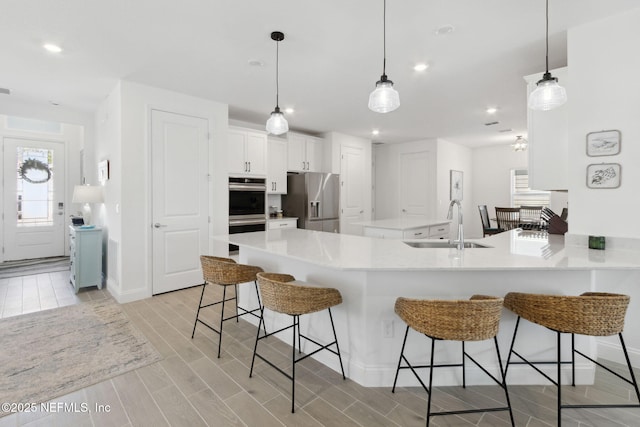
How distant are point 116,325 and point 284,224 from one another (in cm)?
291

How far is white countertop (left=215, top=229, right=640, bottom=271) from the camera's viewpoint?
180 centimetres

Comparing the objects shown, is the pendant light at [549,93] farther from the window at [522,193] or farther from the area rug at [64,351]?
the window at [522,193]

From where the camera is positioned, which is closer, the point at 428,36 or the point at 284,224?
the point at 428,36

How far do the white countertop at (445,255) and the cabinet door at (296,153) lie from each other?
3.15 m

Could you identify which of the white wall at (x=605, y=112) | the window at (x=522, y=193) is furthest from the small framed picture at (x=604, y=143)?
the window at (x=522, y=193)

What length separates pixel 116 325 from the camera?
9.82ft

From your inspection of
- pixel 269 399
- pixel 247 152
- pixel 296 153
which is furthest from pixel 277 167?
pixel 269 399

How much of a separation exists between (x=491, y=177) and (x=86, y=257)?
8580 mm

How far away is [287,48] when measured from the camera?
281 centimetres

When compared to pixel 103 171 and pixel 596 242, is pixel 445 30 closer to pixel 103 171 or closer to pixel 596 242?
pixel 596 242

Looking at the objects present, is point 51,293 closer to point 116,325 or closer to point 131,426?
point 116,325

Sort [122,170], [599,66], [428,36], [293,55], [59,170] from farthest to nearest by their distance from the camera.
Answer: [59,170] → [122,170] → [293,55] → [428,36] → [599,66]

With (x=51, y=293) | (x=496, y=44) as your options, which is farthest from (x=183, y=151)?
(x=496, y=44)

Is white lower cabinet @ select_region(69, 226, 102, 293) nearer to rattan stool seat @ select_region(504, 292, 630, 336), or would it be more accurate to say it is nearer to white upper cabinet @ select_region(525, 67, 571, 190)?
rattan stool seat @ select_region(504, 292, 630, 336)
